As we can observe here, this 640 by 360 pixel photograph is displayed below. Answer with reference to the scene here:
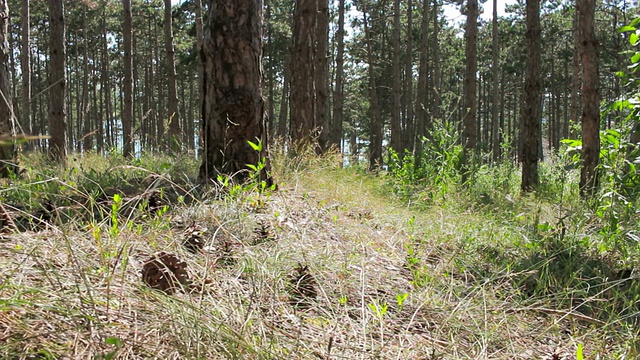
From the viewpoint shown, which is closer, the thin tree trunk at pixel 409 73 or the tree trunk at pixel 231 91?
the tree trunk at pixel 231 91

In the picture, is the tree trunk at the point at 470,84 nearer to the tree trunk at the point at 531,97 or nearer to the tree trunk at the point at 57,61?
the tree trunk at the point at 531,97

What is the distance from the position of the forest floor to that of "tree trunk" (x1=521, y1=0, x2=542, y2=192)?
4728 mm

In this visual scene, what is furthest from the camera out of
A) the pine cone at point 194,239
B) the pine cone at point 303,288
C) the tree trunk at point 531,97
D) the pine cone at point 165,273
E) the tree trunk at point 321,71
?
the tree trunk at point 321,71

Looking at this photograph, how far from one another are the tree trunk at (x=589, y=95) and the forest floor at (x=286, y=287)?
5.76ft

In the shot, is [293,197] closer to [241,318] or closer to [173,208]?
[173,208]


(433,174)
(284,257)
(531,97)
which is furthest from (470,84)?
(284,257)

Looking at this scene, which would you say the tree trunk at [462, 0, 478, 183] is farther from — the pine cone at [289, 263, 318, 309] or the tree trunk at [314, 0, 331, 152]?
the pine cone at [289, 263, 318, 309]

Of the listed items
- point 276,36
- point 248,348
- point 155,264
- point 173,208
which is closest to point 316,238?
point 173,208

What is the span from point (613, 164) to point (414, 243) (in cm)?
182

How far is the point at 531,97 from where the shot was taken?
7867 millimetres

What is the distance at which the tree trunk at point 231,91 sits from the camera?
4.05m

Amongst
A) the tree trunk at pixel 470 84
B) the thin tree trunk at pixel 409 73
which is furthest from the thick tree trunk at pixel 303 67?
the thin tree trunk at pixel 409 73

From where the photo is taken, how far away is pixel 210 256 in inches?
87.7

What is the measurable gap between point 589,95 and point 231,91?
403 centimetres
